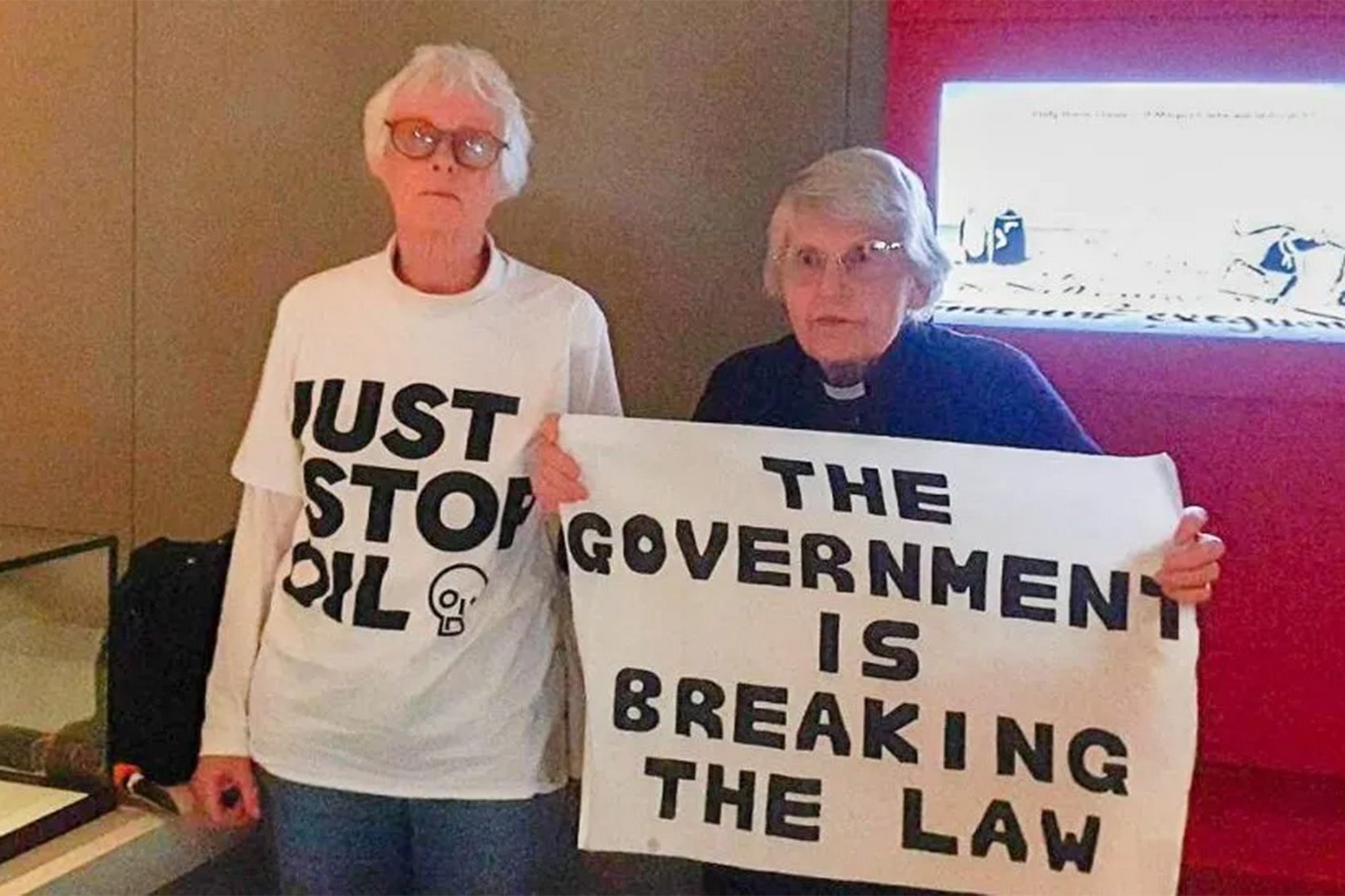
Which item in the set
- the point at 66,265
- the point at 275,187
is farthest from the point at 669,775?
the point at 66,265

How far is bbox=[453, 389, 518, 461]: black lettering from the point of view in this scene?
1869mm

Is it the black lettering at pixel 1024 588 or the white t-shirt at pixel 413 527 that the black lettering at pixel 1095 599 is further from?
the white t-shirt at pixel 413 527

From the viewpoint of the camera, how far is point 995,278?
210 cm

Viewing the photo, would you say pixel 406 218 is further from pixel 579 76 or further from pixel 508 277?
pixel 579 76

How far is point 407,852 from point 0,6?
1.59 metres

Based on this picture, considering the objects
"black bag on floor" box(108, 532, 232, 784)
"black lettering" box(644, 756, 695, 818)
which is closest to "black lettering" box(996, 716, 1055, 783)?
"black lettering" box(644, 756, 695, 818)

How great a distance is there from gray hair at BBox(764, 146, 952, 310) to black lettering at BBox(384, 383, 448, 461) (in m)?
0.42

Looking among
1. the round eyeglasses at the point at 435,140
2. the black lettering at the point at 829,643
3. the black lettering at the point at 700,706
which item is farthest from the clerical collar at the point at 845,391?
the round eyeglasses at the point at 435,140

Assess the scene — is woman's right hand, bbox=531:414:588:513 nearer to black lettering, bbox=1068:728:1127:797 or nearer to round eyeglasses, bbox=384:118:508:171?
round eyeglasses, bbox=384:118:508:171

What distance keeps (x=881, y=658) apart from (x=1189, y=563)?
0.34 meters

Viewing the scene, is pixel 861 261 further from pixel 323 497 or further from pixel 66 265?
pixel 66 265

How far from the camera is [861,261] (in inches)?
70.6

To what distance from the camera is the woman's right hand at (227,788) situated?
1.97 m

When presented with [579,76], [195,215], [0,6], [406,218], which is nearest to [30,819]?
[406,218]
